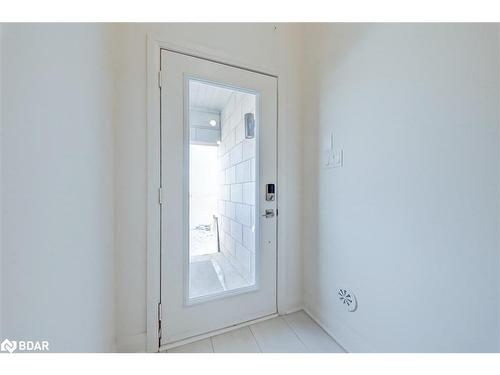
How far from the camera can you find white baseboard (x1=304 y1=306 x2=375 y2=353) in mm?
1234

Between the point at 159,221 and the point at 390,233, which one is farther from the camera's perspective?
the point at 159,221

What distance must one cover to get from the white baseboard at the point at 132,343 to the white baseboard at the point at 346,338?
1.23 meters

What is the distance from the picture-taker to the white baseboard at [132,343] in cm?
126

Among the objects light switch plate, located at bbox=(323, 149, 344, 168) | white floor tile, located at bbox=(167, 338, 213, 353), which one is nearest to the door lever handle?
light switch plate, located at bbox=(323, 149, 344, 168)

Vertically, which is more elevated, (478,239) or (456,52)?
(456,52)

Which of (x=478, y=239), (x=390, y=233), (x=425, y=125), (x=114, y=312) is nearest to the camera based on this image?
(x=478, y=239)

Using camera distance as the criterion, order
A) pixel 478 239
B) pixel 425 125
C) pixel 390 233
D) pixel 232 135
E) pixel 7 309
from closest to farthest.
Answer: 1. pixel 7 309
2. pixel 478 239
3. pixel 425 125
4. pixel 390 233
5. pixel 232 135

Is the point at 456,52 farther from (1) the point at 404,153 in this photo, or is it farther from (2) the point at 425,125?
(1) the point at 404,153

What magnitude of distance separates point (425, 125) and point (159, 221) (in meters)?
1.52

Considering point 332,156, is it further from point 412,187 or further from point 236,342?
point 236,342

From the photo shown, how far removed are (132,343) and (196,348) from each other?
39 centimetres

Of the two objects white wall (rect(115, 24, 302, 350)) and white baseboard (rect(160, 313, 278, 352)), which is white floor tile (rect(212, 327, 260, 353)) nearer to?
white baseboard (rect(160, 313, 278, 352))
